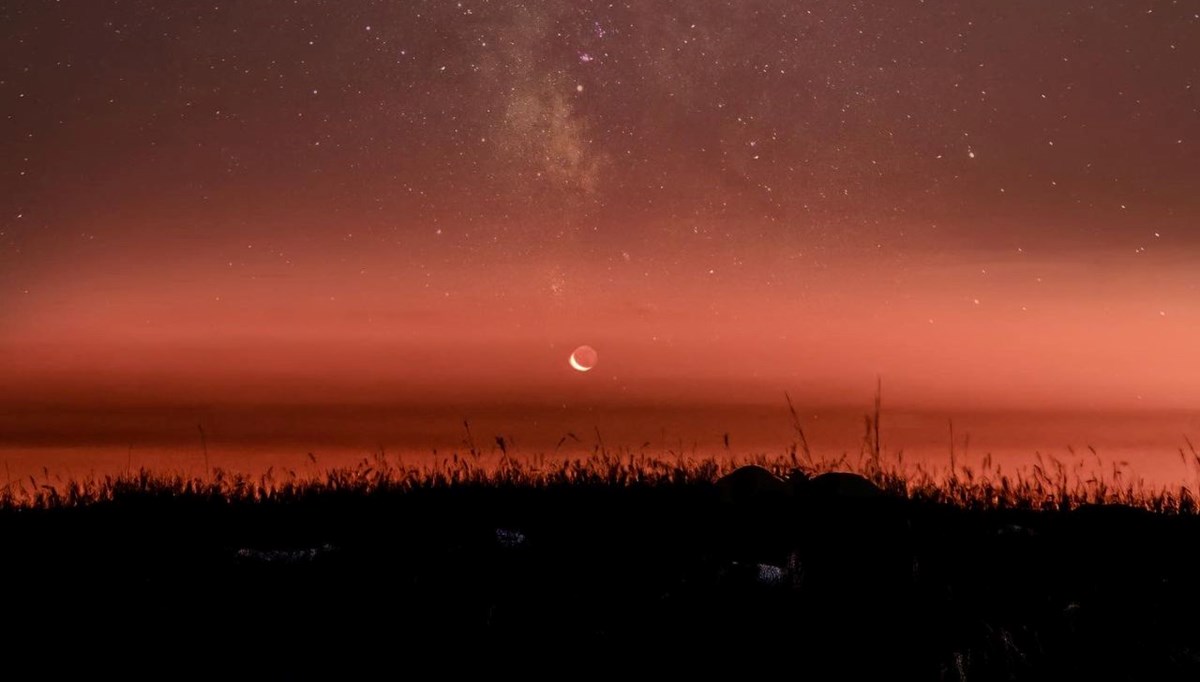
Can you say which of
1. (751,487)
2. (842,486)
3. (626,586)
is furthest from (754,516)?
(626,586)

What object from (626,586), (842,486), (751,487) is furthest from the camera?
(842,486)

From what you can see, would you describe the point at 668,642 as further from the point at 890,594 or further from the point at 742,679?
the point at 890,594

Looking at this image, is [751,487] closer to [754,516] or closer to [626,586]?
[754,516]

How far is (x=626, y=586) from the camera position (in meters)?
5.93

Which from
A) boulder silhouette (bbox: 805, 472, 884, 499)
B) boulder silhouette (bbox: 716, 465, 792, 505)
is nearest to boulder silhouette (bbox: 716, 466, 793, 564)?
boulder silhouette (bbox: 716, 465, 792, 505)

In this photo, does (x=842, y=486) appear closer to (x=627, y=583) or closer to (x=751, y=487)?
(x=751, y=487)

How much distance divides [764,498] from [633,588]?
2795 millimetres

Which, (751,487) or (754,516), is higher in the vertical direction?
(751,487)

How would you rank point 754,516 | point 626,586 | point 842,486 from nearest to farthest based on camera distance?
1. point 626,586
2. point 754,516
3. point 842,486

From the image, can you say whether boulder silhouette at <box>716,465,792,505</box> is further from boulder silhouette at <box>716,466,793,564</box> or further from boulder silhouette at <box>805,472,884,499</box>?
boulder silhouette at <box>805,472,884,499</box>

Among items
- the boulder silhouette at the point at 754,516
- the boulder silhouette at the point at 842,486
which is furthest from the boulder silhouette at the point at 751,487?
the boulder silhouette at the point at 842,486

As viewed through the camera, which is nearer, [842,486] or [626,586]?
[626,586]

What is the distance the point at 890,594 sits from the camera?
5855mm

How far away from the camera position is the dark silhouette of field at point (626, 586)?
16.5 feet
